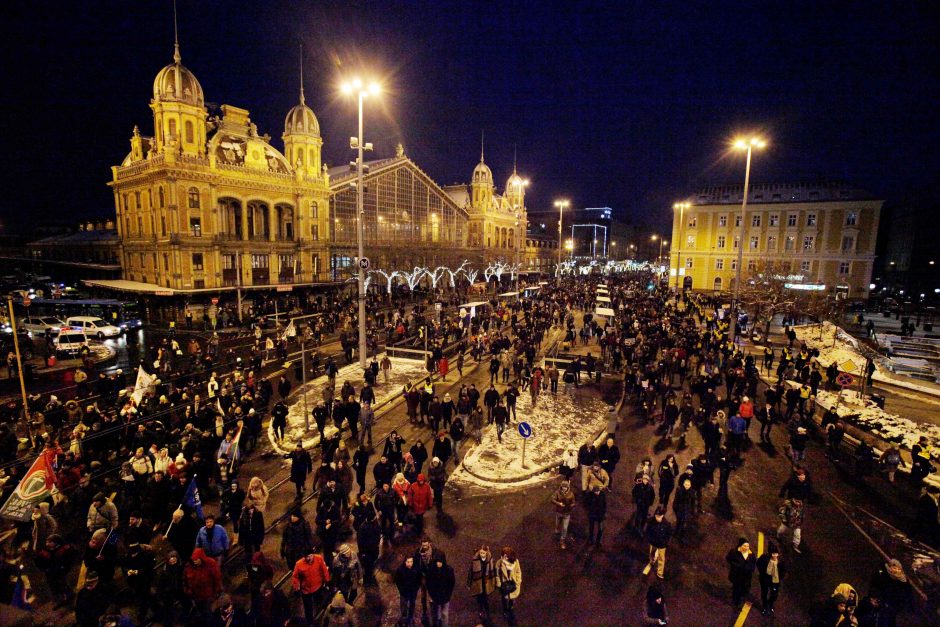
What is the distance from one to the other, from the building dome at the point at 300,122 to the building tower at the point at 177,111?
9.27 meters

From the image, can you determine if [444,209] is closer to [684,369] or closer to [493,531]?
[684,369]

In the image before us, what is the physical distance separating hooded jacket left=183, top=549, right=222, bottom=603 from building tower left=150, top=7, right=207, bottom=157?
39.6 metres

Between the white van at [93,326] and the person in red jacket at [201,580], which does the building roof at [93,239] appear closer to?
the white van at [93,326]

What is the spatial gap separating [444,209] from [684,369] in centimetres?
5337

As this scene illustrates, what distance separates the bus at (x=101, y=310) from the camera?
30.1 meters

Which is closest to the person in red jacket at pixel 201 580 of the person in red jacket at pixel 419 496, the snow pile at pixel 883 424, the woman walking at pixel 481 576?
the person in red jacket at pixel 419 496

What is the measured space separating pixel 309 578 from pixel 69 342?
25.1 meters

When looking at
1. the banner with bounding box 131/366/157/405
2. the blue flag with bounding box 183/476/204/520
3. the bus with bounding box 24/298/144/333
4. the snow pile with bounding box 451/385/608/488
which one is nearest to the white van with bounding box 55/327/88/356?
the bus with bounding box 24/298/144/333

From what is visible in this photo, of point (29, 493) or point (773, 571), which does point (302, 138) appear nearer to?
point (29, 493)

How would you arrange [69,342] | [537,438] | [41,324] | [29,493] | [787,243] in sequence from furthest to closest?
[787,243] < [41,324] < [69,342] < [537,438] < [29,493]

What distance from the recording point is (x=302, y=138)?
156 feet

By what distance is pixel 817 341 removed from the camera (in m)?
26.5

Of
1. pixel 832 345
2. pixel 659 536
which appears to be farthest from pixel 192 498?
pixel 832 345

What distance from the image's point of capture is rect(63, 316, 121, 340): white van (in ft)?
86.7
